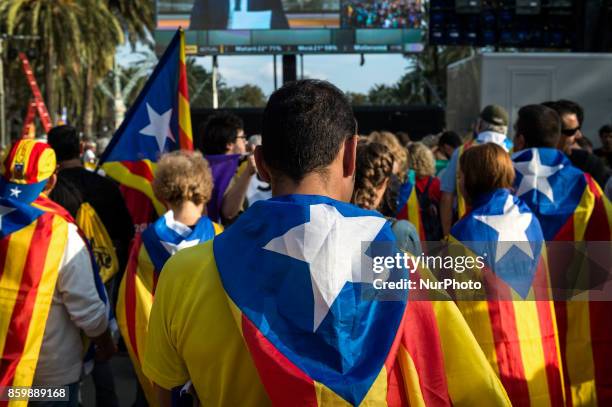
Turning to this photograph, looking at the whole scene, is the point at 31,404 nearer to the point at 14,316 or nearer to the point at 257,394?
the point at 14,316

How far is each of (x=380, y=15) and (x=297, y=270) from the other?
2378cm

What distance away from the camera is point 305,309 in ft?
5.74

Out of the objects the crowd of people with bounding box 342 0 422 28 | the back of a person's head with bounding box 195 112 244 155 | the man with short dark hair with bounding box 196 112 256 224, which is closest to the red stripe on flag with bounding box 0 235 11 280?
the man with short dark hair with bounding box 196 112 256 224

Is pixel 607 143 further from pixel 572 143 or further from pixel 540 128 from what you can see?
pixel 540 128

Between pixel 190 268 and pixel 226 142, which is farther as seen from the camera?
pixel 226 142

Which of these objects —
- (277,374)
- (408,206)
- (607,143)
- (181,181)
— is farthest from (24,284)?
(607,143)

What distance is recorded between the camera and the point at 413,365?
1.82m

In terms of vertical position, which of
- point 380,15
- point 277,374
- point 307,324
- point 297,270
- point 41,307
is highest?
point 380,15

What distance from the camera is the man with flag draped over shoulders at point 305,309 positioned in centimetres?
174

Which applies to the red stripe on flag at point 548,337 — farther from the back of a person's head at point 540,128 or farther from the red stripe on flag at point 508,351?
the back of a person's head at point 540,128

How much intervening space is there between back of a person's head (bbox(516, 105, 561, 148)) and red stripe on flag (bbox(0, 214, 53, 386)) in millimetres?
2609

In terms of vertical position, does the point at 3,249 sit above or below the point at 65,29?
below

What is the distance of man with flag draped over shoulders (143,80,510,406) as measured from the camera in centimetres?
174

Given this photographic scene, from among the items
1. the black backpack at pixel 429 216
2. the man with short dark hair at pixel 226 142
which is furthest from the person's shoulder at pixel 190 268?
the black backpack at pixel 429 216
